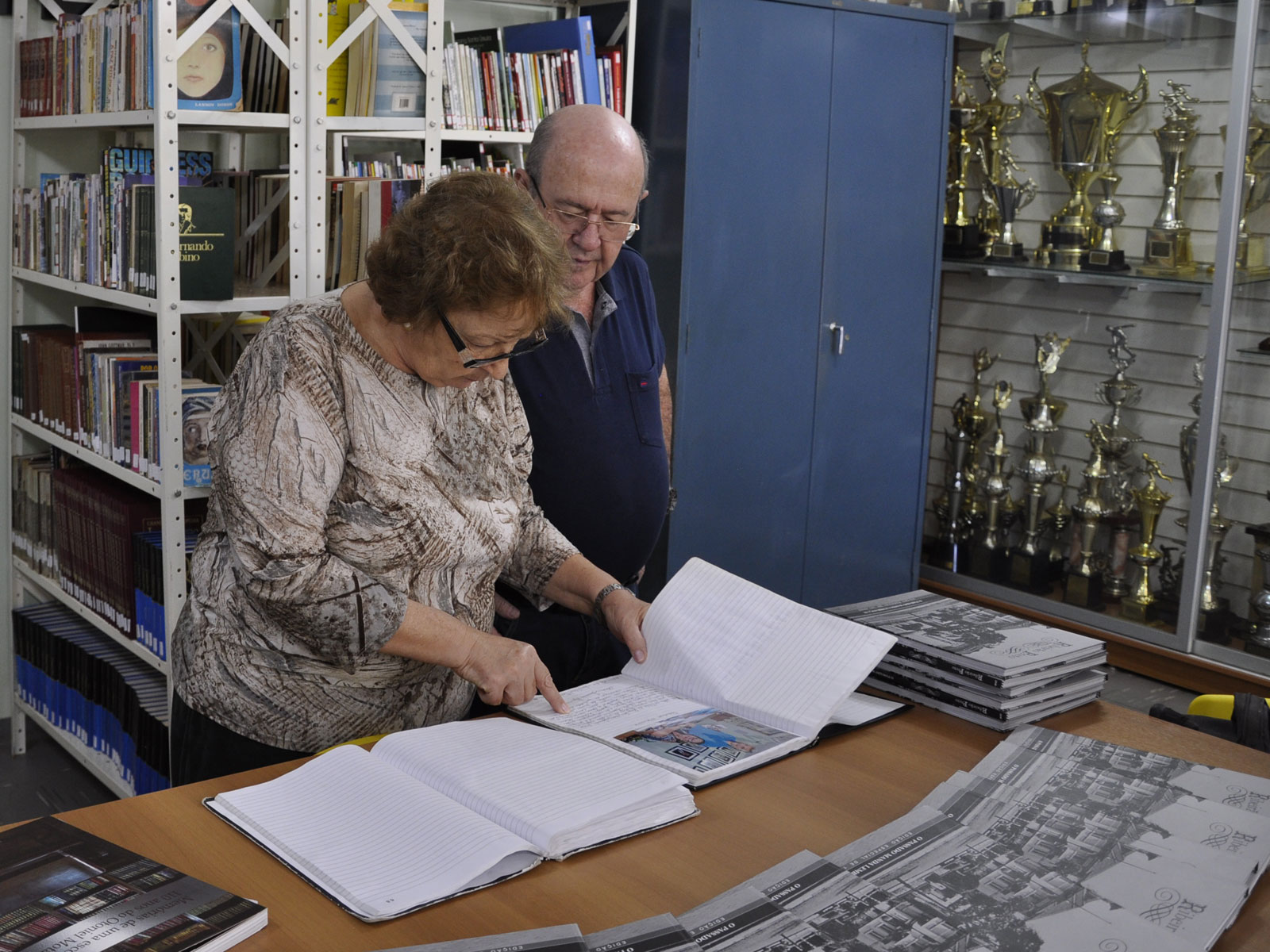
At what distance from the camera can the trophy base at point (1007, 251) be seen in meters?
4.43

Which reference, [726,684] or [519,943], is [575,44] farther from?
[519,943]

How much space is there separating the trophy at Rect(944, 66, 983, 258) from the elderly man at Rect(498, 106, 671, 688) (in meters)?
2.52

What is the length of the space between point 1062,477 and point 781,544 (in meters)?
1.20

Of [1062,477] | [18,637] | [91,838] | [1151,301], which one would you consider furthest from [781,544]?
[91,838]

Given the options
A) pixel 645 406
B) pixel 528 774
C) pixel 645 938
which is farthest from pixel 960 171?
pixel 645 938

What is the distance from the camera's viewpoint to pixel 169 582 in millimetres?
2727

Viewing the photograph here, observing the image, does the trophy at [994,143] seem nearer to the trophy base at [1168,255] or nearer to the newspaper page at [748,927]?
the trophy base at [1168,255]

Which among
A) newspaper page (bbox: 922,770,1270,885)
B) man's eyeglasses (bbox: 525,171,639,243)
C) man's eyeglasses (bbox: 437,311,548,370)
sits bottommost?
newspaper page (bbox: 922,770,1270,885)

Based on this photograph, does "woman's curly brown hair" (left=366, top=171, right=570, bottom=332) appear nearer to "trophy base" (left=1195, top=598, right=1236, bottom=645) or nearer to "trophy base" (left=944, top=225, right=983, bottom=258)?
"trophy base" (left=1195, top=598, right=1236, bottom=645)

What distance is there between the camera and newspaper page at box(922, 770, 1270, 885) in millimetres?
1252

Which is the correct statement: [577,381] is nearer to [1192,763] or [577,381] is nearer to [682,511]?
[1192,763]

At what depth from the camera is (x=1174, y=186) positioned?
400 cm

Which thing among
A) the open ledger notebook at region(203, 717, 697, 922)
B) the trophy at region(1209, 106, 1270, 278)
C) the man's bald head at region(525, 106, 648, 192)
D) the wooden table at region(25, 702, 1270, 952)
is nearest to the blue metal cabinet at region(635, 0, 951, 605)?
the trophy at region(1209, 106, 1270, 278)

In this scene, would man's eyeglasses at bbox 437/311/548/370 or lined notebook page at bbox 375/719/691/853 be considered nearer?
lined notebook page at bbox 375/719/691/853
